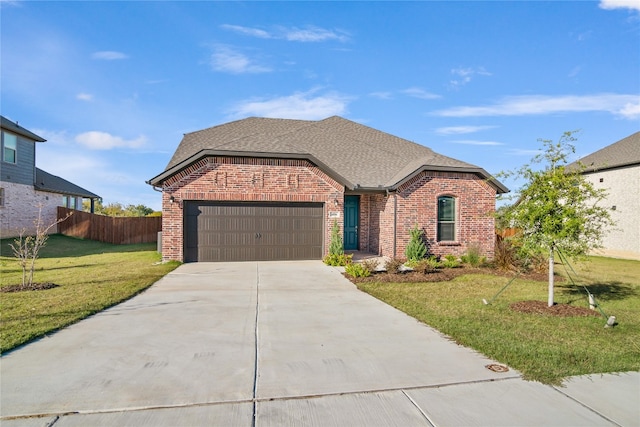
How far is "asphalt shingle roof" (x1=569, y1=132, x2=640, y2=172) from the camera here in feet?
59.1

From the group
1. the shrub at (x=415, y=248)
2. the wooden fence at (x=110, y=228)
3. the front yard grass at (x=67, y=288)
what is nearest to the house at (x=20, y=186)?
the wooden fence at (x=110, y=228)

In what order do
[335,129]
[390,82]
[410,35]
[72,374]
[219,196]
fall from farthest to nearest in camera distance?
[335,129]
[390,82]
[219,196]
[410,35]
[72,374]

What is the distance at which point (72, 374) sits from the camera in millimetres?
3924

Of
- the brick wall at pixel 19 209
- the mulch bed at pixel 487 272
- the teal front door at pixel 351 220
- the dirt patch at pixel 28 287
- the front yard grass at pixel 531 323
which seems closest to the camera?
the front yard grass at pixel 531 323

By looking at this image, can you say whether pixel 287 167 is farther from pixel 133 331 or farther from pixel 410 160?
pixel 133 331

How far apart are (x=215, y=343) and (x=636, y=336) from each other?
6.26 m

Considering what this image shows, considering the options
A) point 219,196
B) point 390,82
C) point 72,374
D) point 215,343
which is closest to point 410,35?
point 390,82

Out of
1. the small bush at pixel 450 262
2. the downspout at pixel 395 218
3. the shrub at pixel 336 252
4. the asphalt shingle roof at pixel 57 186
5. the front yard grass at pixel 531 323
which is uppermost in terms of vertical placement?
the asphalt shingle roof at pixel 57 186

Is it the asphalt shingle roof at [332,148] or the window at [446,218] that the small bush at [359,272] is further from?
the window at [446,218]

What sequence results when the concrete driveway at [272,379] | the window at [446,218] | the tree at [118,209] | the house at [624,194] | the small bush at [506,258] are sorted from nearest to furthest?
the concrete driveway at [272,379]
the small bush at [506,258]
the window at [446,218]
the house at [624,194]
the tree at [118,209]

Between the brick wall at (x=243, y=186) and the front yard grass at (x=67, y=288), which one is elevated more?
the brick wall at (x=243, y=186)

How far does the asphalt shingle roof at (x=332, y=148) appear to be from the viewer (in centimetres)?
1382

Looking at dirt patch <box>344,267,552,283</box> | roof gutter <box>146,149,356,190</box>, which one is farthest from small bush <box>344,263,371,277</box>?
roof gutter <box>146,149,356,190</box>

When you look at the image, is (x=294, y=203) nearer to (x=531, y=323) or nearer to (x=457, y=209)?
(x=457, y=209)
